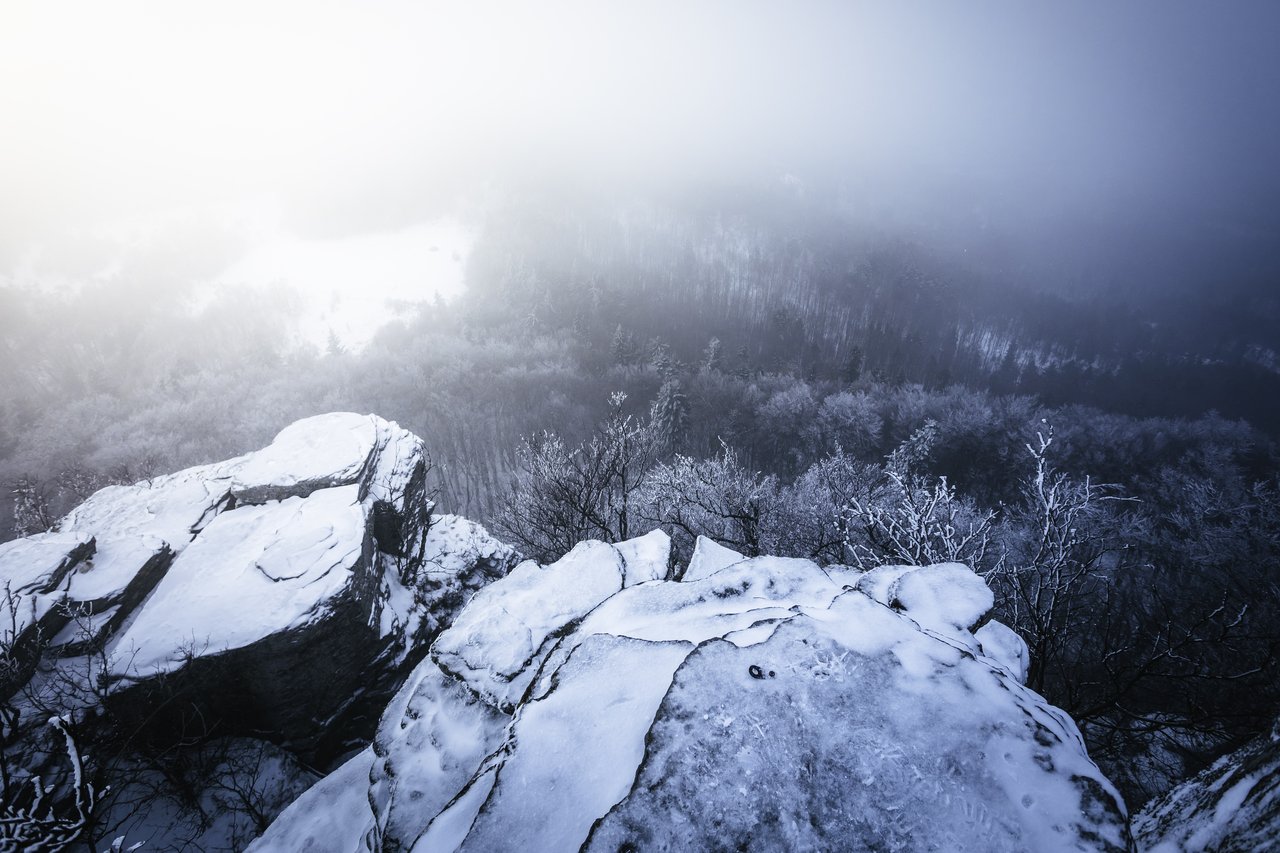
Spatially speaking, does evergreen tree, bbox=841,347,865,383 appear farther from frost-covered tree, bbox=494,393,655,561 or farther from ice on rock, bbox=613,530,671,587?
ice on rock, bbox=613,530,671,587

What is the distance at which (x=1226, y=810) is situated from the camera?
2.72 meters

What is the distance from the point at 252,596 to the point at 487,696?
5.49 metres

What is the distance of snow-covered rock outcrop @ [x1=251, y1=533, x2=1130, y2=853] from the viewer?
3.02 m

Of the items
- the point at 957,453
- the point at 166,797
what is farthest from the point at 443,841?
the point at 957,453

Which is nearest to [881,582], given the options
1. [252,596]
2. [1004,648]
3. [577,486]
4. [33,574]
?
[1004,648]

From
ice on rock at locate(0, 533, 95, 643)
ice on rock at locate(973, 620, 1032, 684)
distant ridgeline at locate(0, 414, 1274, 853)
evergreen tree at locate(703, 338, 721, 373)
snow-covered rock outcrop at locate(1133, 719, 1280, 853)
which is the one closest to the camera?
snow-covered rock outcrop at locate(1133, 719, 1280, 853)

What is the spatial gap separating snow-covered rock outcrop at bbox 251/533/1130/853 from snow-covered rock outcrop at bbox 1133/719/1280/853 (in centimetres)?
40

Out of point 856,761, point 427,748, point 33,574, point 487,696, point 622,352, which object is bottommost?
point 622,352

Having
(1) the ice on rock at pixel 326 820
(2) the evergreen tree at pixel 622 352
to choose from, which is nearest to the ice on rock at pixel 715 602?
(1) the ice on rock at pixel 326 820

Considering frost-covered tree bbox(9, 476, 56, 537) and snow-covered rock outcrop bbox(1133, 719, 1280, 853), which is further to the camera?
frost-covered tree bbox(9, 476, 56, 537)

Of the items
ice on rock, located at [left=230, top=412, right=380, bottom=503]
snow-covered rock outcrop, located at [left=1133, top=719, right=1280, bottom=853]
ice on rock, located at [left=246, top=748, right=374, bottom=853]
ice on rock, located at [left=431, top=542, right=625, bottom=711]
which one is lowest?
ice on rock, located at [left=246, top=748, right=374, bottom=853]

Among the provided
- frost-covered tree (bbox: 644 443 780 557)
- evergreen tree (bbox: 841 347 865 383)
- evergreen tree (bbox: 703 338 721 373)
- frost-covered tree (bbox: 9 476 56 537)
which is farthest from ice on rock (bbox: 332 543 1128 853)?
evergreen tree (bbox: 841 347 865 383)

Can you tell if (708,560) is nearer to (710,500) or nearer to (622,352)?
(710,500)

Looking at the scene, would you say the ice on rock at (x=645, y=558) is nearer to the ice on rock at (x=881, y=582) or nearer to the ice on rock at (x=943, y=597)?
the ice on rock at (x=881, y=582)
